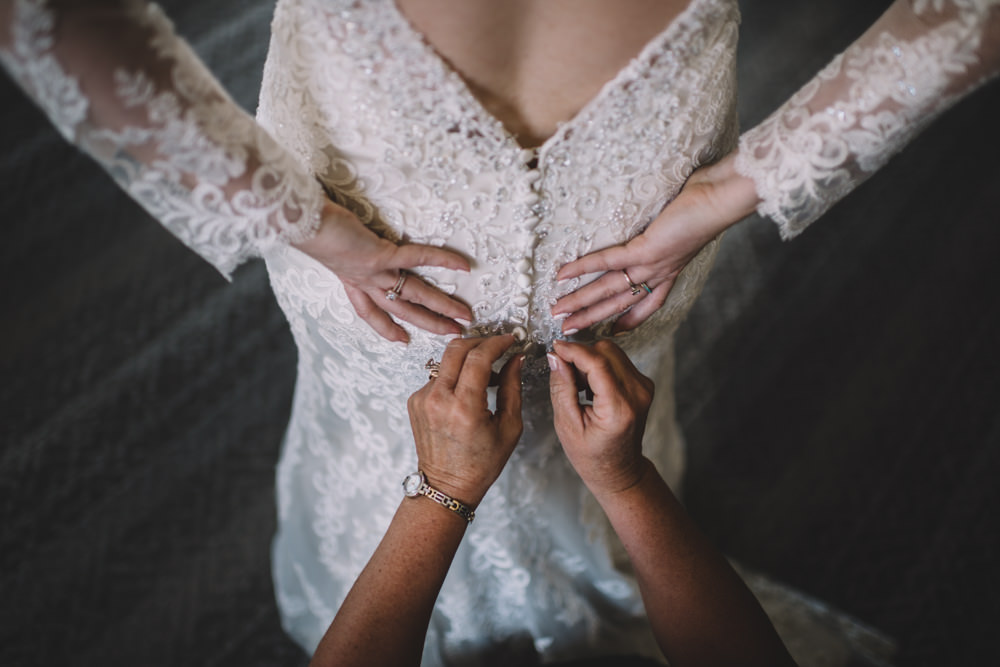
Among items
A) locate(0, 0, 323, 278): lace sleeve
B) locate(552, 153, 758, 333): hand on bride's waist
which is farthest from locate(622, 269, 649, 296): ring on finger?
locate(0, 0, 323, 278): lace sleeve

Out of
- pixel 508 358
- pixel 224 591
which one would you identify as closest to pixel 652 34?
pixel 508 358

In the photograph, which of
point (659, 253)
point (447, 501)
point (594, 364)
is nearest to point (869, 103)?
point (659, 253)

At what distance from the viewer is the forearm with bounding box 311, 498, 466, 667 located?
0.76 meters

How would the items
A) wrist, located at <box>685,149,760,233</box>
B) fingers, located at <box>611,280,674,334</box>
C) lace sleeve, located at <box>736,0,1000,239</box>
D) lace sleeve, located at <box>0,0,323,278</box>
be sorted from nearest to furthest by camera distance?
lace sleeve, located at <box>0,0,323,278</box> < lace sleeve, located at <box>736,0,1000,239</box> < wrist, located at <box>685,149,760,233</box> < fingers, located at <box>611,280,674,334</box>

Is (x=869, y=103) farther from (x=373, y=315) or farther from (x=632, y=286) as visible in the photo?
(x=373, y=315)

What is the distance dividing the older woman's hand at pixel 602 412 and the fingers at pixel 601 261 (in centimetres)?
9

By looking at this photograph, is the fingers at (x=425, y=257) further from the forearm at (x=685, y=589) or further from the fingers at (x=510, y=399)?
the forearm at (x=685, y=589)

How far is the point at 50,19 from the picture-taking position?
523 mm

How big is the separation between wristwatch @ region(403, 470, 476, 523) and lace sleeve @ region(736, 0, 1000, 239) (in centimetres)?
48

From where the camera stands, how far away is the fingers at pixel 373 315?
81cm

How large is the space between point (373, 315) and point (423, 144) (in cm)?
22

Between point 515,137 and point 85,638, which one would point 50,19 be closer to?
point 515,137

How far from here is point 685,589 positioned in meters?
0.83

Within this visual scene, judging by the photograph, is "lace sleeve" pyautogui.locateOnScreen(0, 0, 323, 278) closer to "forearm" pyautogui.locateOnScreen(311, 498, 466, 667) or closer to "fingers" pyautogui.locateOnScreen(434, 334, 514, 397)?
"fingers" pyautogui.locateOnScreen(434, 334, 514, 397)
